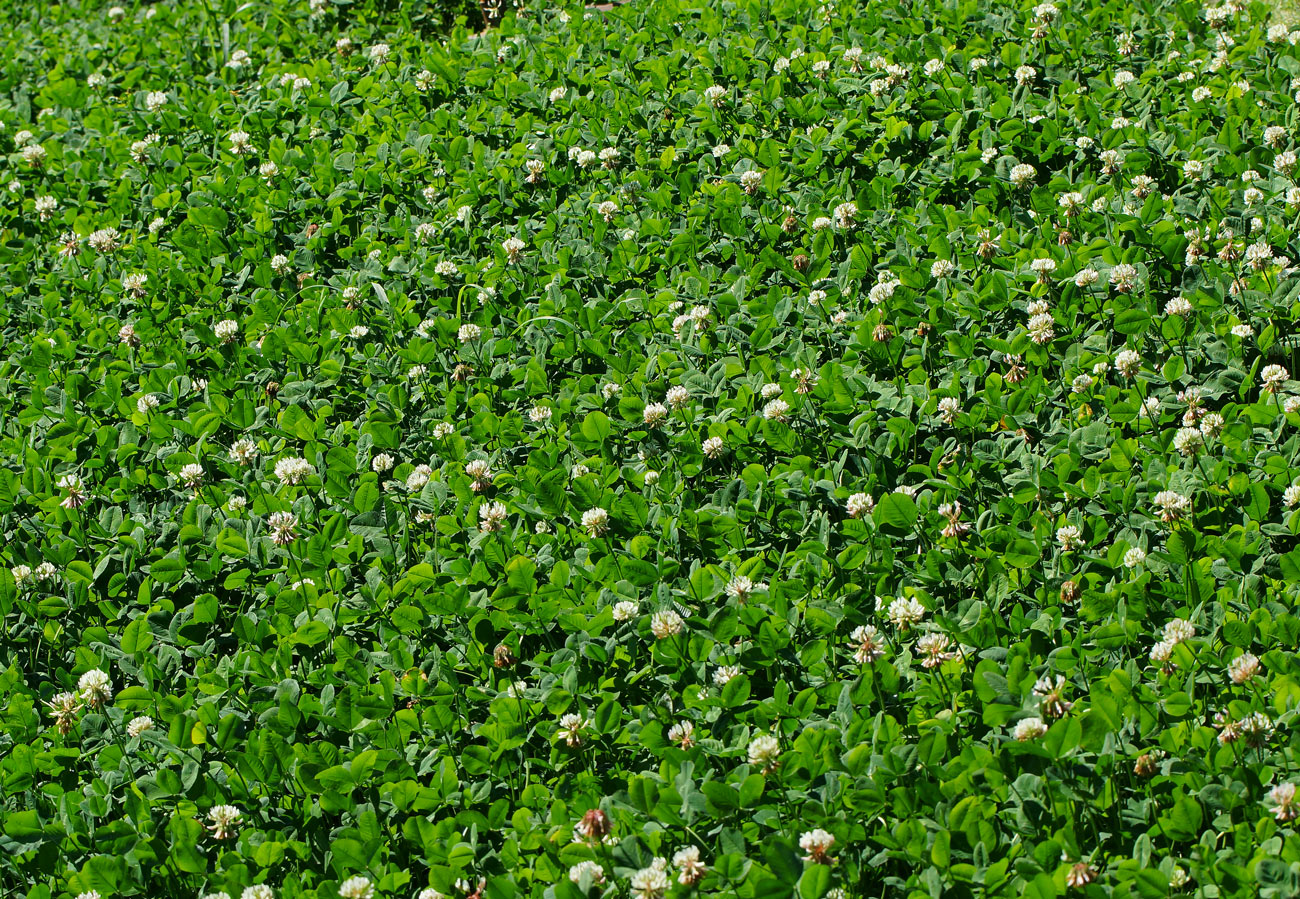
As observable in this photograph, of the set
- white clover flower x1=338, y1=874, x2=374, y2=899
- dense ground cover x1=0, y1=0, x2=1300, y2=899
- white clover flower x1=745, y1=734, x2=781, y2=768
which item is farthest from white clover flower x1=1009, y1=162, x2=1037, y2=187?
white clover flower x1=338, y1=874, x2=374, y2=899

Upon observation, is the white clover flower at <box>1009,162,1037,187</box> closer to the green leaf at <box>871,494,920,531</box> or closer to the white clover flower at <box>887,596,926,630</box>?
the green leaf at <box>871,494,920,531</box>

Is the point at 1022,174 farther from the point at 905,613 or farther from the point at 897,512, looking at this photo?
the point at 905,613

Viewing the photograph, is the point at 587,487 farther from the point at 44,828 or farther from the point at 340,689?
the point at 44,828

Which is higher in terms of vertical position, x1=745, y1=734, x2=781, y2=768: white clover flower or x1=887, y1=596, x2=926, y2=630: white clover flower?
x1=887, y1=596, x2=926, y2=630: white clover flower

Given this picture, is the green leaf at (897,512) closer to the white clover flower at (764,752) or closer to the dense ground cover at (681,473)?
the dense ground cover at (681,473)

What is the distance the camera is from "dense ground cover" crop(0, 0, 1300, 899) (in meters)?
2.59

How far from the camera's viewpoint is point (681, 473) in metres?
3.48

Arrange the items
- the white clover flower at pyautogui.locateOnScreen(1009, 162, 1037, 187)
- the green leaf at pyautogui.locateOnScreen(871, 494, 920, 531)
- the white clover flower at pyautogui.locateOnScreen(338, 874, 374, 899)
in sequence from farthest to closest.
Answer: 1. the white clover flower at pyautogui.locateOnScreen(1009, 162, 1037, 187)
2. the green leaf at pyautogui.locateOnScreen(871, 494, 920, 531)
3. the white clover flower at pyautogui.locateOnScreen(338, 874, 374, 899)

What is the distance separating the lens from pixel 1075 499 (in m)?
3.19

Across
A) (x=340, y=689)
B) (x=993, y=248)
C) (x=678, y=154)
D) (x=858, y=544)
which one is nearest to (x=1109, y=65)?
(x=993, y=248)

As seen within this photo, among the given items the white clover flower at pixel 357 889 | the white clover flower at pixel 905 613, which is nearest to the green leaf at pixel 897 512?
the white clover flower at pixel 905 613

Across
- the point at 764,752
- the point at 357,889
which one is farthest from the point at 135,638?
the point at 764,752

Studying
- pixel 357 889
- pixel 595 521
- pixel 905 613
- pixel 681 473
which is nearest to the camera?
pixel 357 889

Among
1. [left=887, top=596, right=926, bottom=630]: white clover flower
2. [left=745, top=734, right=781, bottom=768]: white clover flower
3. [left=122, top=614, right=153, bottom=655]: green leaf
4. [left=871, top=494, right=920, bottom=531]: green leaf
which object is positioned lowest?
[left=122, top=614, right=153, bottom=655]: green leaf
